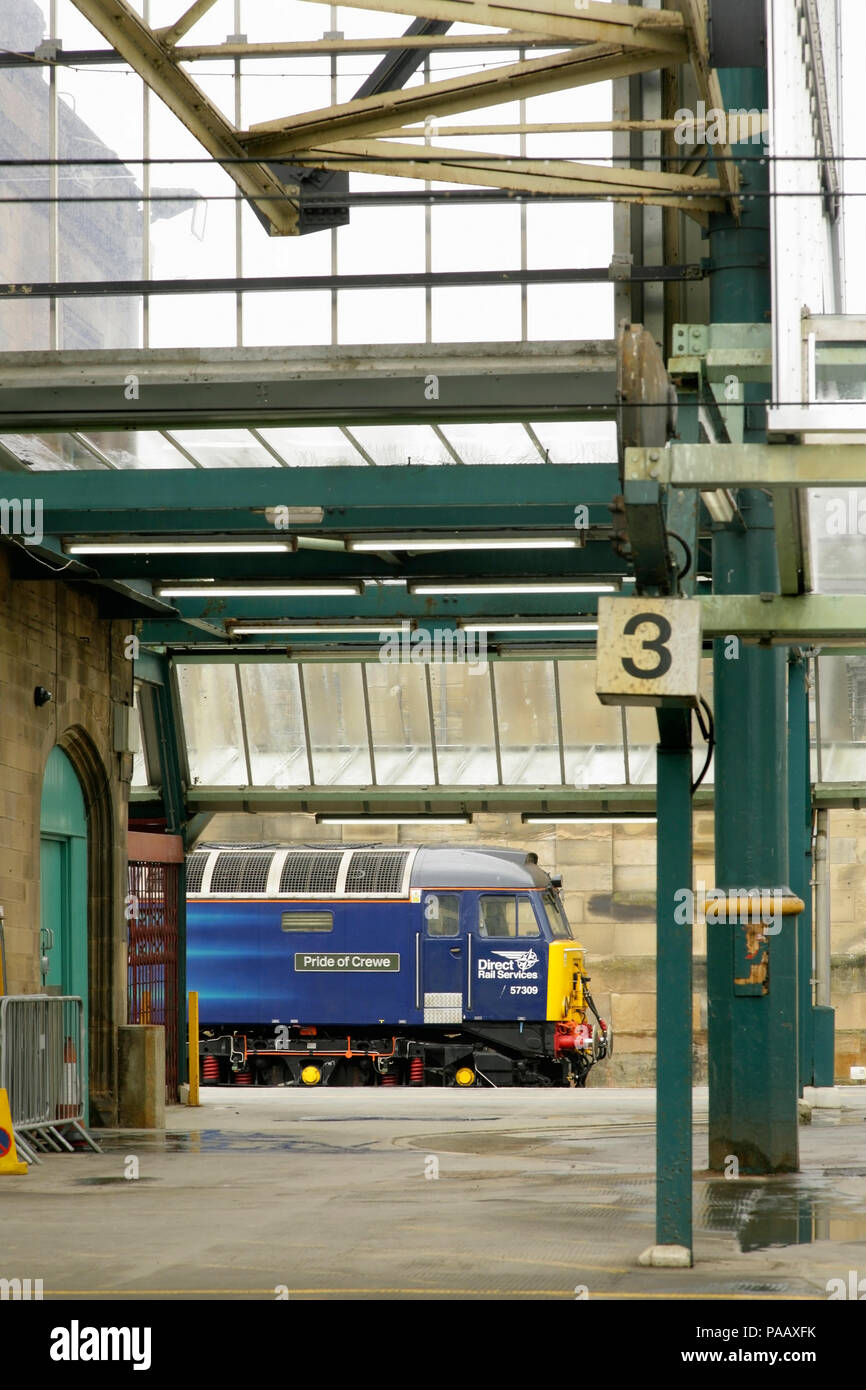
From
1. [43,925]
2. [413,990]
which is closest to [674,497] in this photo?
[43,925]

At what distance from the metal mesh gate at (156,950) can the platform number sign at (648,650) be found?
46.4ft

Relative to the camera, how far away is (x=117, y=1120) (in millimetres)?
18297

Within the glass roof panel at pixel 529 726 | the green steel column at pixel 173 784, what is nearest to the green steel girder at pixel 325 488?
the green steel column at pixel 173 784

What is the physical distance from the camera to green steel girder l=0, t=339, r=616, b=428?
13359 mm

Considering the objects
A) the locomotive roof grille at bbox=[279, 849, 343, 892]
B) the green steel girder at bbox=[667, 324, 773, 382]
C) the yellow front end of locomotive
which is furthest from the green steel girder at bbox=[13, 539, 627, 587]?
the locomotive roof grille at bbox=[279, 849, 343, 892]

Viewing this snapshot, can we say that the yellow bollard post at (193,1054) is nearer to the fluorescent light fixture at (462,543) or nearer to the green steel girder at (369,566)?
the green steel girder at (369,566)

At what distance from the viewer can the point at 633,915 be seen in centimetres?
3753

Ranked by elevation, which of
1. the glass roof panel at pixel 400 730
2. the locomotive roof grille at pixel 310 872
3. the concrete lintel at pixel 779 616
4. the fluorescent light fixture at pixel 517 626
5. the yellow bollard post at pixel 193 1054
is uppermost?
the fluorescent light fixture at pixel 517 626

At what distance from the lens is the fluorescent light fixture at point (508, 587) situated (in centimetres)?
1744

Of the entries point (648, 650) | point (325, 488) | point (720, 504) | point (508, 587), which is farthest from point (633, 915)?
point (648, 650)

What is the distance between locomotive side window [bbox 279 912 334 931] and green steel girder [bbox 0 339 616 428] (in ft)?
53.6

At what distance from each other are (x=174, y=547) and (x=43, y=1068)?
479cm

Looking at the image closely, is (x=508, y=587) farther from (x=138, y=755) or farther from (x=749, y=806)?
(x=138, y=755)
